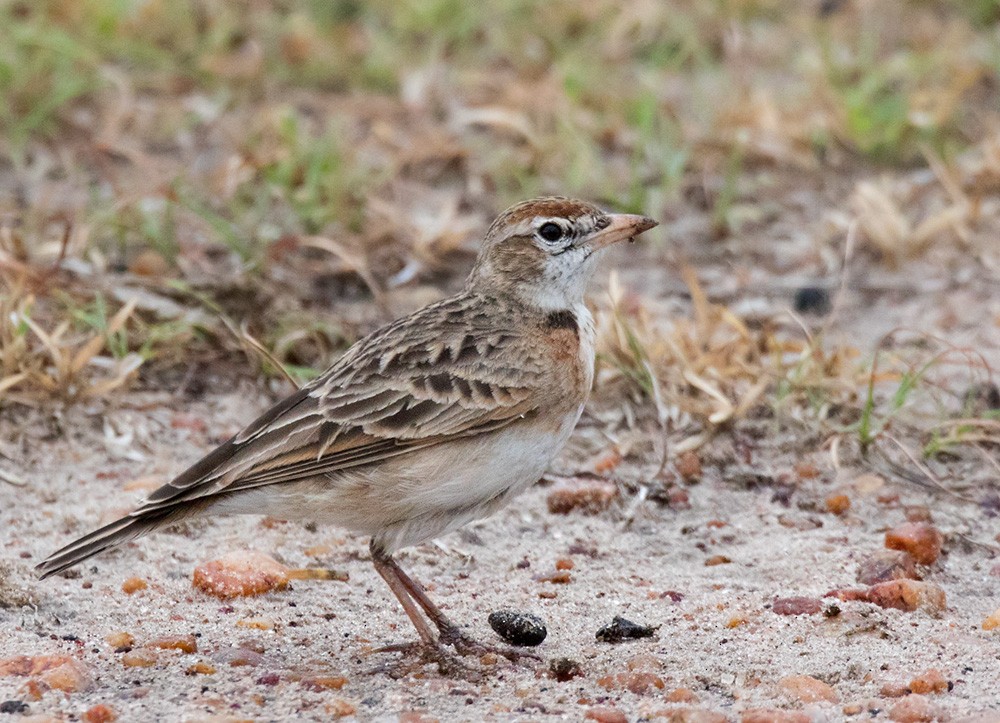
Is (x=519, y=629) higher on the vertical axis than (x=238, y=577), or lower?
lower

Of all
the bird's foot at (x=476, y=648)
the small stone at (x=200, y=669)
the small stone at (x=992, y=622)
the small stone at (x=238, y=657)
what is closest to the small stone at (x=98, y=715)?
the small stone at (x=200, y=669)

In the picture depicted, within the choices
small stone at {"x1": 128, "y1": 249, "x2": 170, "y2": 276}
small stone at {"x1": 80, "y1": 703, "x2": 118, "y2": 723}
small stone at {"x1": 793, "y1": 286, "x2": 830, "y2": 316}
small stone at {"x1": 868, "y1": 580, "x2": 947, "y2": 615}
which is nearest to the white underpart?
small stone at {"x1": 80, "y1": 703, "x2": 118, "y2": 723}

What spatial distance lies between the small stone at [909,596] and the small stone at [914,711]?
0.75 m

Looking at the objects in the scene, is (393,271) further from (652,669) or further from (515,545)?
(652,669)

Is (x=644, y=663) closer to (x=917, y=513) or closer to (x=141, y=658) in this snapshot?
(x=141, y=658)

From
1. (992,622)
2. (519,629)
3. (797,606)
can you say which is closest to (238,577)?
(519,629)

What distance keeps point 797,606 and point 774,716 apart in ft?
3.03

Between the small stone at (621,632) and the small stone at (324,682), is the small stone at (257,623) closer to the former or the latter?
the small stone at (324,682)

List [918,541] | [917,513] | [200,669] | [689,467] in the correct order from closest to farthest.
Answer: [200,669]
[918,541]
[917,513]
[689,467]

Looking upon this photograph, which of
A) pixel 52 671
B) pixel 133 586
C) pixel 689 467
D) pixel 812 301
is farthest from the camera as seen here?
pixel 812 301

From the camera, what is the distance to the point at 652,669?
4.68 m

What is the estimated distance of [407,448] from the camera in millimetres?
4930

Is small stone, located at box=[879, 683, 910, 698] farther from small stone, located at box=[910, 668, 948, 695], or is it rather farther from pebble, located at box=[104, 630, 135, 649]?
pebble, located at box=[104, 630, 135, 649]

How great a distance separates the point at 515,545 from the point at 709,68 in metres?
5.04
